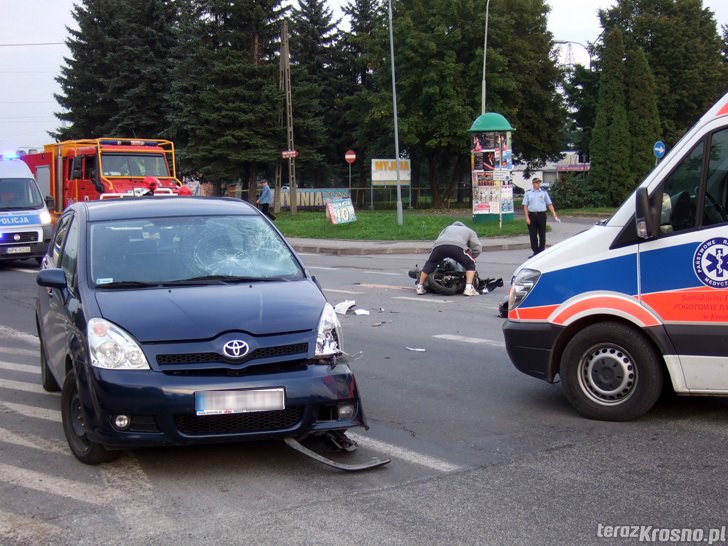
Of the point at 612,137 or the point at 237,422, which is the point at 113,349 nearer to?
the point at 237,422

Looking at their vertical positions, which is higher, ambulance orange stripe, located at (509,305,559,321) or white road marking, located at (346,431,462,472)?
ambulance orange stripe, located at (509,305,559,321)

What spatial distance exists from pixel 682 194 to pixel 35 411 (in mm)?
5183

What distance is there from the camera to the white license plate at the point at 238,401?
473cm

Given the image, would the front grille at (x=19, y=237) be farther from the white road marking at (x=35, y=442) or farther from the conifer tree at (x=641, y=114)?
the conifer tree at (x=641, y=114)

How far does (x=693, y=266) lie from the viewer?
18.7 ft

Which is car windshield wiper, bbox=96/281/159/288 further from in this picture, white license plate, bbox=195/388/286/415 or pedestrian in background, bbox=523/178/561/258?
pedestrian in background, bbox=523/178/561/258

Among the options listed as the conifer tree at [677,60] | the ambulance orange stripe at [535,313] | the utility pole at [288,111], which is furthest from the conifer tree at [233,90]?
the ambulance orange stripe at [535,313]

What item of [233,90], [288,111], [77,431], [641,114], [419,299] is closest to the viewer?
[77,431]

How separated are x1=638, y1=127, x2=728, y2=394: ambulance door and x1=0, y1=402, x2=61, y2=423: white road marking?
14.8ft

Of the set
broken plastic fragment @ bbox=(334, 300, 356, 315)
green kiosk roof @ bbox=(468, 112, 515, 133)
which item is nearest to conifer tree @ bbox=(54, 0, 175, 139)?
green kiosk roof @ bbox=(468, 112, 515, 133)

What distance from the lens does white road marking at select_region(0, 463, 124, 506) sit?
466cm

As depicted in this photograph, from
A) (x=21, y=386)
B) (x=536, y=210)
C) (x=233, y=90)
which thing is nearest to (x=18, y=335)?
(x=21, y=386)

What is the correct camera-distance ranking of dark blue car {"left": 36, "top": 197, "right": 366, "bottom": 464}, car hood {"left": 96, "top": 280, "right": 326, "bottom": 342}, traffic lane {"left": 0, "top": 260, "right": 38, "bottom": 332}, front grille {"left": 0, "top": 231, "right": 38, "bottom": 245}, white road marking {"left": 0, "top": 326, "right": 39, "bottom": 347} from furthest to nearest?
front grille {"left": 0, "top": 231, "right": 38, "bottom": 245} → traffic lane {"left": 0, "top": 260, "right": 38, "bottom": 332} → white road marking {"left": 0, "top": 326, "right": 39, "bottom": 347} → car hood {"left": 96, "top": 280, "right": 326, "bottom": 342} → dark blue car {"left": 36, "top": 197, "right": 366, "bottom": 464}

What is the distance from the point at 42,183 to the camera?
2573 centimetres
